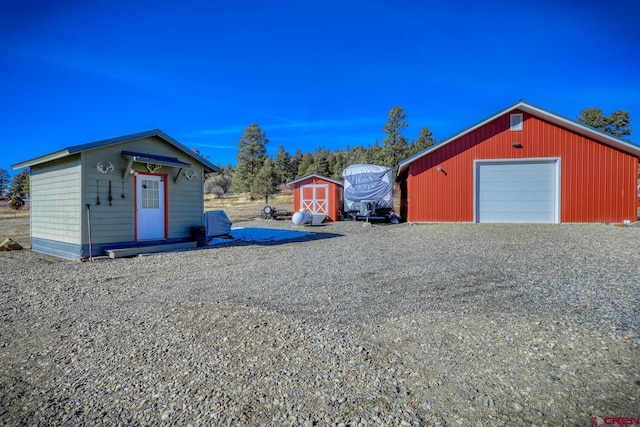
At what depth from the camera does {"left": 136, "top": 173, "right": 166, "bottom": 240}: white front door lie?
9.84 meters

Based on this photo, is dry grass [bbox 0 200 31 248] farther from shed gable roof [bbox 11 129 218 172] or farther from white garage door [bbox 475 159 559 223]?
white garage door [bbox 475 159 559 223]

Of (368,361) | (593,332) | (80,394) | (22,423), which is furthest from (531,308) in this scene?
(22,423)

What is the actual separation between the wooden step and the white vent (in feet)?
43.3

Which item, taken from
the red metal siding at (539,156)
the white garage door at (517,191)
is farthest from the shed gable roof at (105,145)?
the white garage door at (517,191)

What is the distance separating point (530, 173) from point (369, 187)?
8361mm

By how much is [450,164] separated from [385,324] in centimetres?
1268

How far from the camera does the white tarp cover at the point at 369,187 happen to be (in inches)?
790

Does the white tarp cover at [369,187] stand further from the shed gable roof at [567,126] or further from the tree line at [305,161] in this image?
the tree line at [305,161]

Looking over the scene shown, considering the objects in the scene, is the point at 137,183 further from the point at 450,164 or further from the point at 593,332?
the point at 450,164

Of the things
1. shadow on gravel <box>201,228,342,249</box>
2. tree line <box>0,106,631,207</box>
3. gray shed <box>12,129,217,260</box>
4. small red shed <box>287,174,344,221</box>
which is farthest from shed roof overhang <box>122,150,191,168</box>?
tree line <box>0,106,631,207</box>

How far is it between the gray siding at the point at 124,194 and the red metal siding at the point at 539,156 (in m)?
9.78

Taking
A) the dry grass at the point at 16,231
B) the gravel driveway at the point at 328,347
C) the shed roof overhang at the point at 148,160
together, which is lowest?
the gravel driveway at the point at 328,347

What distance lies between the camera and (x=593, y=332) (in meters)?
3.29

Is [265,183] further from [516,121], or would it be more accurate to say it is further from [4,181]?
[4,181]
